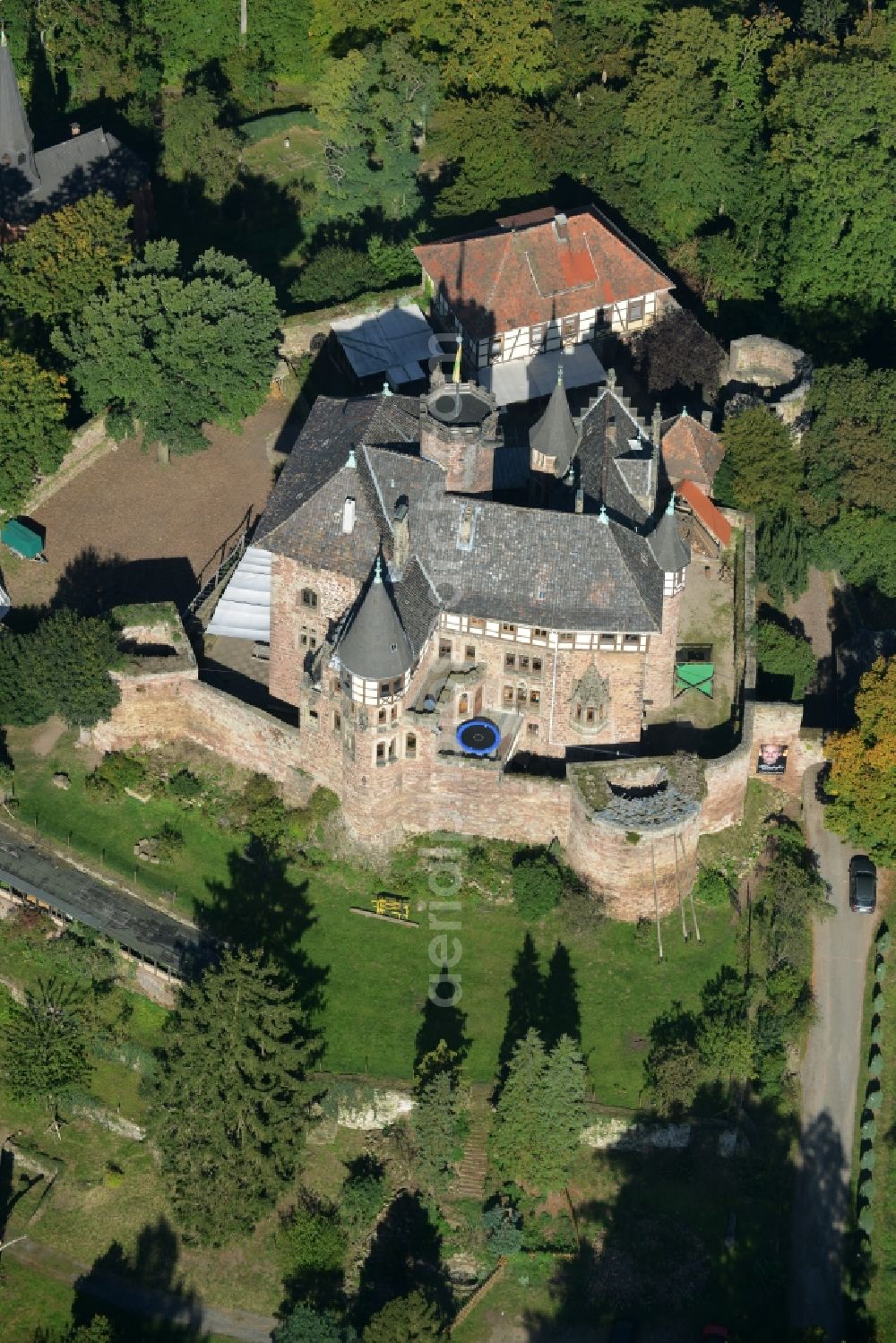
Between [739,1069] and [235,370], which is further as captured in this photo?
[235,370]

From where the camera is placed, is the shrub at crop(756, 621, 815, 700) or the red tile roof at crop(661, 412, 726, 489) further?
the red tile roof at crop(661, 412, 726, 489)

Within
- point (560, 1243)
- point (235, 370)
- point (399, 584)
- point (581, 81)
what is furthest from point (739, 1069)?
point (581, 81)

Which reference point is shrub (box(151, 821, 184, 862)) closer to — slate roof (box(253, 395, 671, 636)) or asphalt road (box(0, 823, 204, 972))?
asphalt road (box(0, 823, 204, 972))

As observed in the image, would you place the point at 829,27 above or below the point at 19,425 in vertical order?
above

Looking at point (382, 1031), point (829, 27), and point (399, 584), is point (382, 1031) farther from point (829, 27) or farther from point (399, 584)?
point (829, 27)

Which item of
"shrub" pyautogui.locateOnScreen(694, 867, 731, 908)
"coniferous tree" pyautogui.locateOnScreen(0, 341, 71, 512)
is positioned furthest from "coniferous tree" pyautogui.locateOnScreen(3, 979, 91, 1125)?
"shrub" pyautogui.locateOnScreen(694, 867, 731, 908)

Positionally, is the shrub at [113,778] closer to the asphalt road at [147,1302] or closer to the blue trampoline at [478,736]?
the blue trampoline at [478,736]

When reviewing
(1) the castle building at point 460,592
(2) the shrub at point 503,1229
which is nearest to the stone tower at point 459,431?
(1) the castle building at point 460,592
